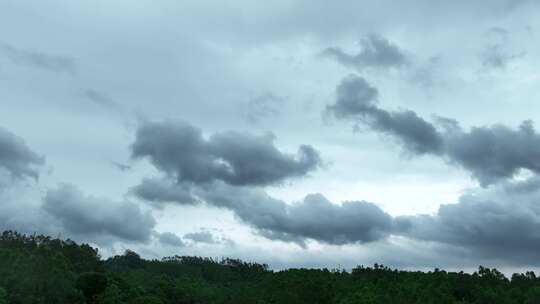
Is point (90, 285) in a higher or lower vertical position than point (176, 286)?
lower

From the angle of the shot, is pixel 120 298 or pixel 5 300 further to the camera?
pixel 120 298

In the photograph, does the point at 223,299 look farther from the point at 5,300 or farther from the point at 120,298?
the point at 5,300

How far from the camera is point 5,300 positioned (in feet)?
282

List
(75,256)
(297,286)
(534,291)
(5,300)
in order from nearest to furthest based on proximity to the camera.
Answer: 1. (5,300)
2. (297,286)
3. (534,291)
4. (75,256)

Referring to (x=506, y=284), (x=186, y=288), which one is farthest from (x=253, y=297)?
(x=506, y=284)

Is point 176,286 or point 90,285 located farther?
point 176,286

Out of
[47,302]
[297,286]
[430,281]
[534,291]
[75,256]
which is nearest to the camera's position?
[47,302]

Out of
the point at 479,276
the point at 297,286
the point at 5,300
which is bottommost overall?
the point at 5,300

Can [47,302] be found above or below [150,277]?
below

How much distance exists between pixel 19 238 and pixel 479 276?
11489 centimetres

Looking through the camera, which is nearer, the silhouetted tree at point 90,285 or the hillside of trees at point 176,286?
the hillside of trees at point 176,286

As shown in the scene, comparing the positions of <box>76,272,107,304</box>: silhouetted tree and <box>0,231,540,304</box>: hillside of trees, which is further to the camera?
<box>76,272,107,304</box>: silhouetted tree

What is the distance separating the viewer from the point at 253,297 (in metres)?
144

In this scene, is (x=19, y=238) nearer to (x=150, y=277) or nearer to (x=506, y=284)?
(x=150, y=277)
